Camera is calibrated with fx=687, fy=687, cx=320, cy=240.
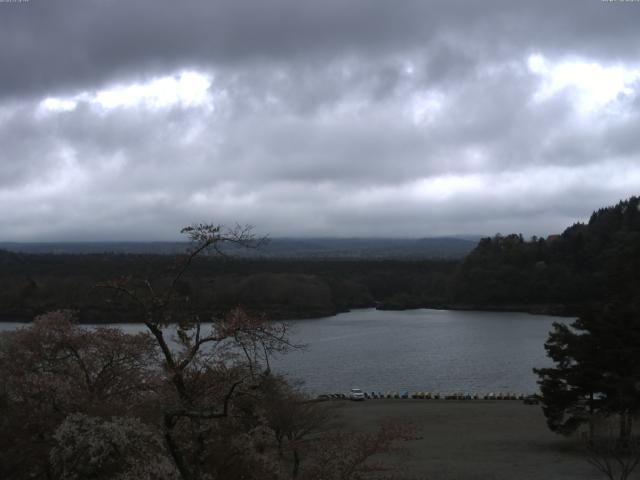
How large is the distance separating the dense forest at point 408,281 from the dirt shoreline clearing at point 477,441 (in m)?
37.5

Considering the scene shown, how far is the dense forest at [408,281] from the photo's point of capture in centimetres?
6831

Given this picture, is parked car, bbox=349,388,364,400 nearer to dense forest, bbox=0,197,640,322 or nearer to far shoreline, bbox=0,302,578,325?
dense forest, bbox=0,197,640,322

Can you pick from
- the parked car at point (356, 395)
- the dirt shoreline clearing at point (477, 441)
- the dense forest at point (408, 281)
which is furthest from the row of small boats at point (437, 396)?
the dense forest at point (408, 281)

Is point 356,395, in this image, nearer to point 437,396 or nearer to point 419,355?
point 437,396

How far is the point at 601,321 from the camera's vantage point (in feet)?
63.8

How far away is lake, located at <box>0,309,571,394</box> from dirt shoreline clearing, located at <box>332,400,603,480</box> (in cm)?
515

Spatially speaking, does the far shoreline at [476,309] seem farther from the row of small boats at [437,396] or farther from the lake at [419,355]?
the row of small boats at [437,396]

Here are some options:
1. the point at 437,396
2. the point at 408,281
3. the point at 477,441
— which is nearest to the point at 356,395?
the point at 437,396

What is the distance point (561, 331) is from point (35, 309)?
54527mm

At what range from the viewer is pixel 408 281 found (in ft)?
344

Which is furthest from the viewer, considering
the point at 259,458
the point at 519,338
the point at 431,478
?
the point at 519,338

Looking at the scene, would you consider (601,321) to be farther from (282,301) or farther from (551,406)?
(282,301)

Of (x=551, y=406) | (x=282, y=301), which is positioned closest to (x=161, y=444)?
(x=551, y=406)

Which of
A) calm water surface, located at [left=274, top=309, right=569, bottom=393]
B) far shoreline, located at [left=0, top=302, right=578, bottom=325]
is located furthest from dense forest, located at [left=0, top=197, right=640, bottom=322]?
calm water surface, located at [left=274, top=309, right=569, bottom=393]
